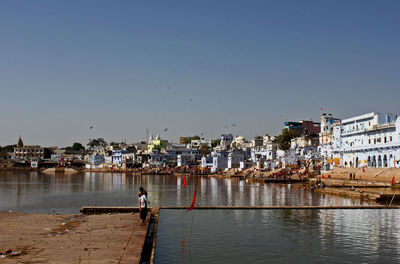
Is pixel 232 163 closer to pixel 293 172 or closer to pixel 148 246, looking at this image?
pixel 293 172

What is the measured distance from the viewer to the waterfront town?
214 feet

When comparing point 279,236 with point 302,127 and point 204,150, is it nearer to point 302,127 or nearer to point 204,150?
point 302,127

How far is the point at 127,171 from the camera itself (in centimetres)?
14425

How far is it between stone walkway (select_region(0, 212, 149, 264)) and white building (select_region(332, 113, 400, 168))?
4913 cm

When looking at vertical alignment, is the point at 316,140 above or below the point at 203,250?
above

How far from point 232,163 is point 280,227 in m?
101

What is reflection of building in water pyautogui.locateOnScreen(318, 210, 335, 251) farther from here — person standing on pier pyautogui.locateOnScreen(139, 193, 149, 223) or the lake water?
person standing on pier pyautogui.locateOnScreen(139, 193, 149, 223)

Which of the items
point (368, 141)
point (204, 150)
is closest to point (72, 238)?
point (368, 141)

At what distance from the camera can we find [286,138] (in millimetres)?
110000

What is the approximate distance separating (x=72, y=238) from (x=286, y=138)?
323 feet

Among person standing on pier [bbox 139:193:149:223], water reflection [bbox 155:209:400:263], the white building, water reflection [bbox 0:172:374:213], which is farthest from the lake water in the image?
the white building

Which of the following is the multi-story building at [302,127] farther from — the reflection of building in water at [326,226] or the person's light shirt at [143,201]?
the person's light shirt at [143,201]

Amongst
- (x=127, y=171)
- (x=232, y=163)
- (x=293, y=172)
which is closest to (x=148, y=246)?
(x=293, y=172)

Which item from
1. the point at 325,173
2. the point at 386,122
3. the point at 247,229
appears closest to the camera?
the point at 247,229
